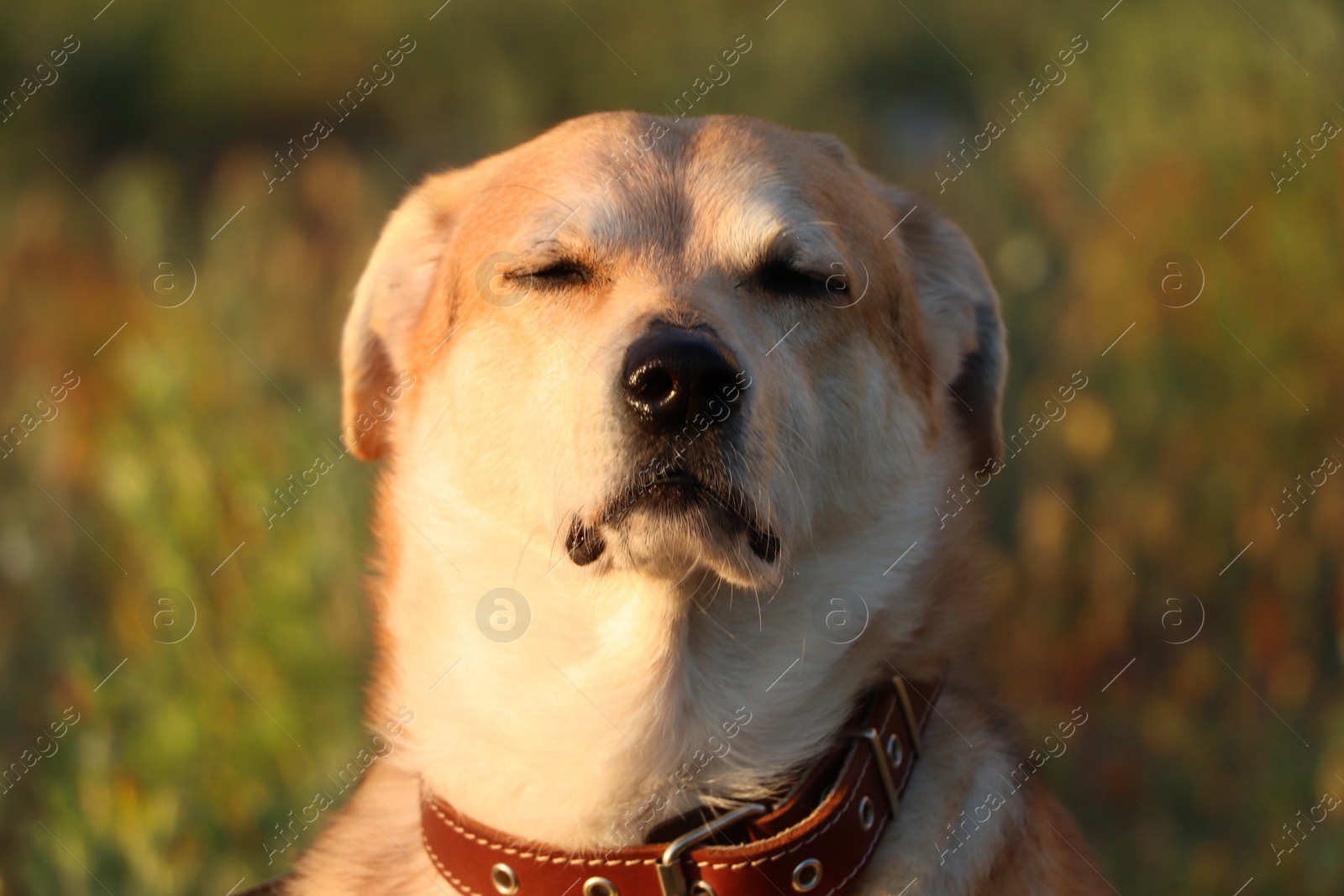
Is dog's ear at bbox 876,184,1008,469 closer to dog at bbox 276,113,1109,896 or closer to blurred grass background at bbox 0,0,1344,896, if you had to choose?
dog at bbox 276,113,1109,896

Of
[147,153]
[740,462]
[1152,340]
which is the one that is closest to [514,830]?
[740,462]

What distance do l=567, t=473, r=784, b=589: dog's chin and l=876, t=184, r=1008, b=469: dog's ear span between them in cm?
100

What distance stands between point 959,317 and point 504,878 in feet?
6.16

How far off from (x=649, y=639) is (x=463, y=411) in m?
0.71

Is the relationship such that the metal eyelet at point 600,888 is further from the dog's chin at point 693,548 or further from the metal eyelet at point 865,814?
the dog's chin at point 693,548

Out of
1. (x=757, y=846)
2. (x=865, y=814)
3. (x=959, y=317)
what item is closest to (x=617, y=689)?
(x=757, y=846)

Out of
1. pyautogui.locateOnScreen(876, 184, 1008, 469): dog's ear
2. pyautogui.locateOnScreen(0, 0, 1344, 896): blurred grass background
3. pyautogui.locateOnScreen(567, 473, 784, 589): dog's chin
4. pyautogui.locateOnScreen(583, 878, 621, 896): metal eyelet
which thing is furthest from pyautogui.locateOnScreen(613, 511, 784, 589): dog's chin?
pyautogui.locateOnScreen(0, 0, 1344, 896): blurred grass background

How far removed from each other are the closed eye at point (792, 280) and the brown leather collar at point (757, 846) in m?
0.93

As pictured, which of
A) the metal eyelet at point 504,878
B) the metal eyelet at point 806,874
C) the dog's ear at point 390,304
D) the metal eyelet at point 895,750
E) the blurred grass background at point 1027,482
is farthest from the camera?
A: the blurred grass background at point 1027,482

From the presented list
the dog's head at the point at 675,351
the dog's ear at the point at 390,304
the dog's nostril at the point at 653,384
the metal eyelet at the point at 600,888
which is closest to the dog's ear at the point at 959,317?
the dog's head at the point at 675,351

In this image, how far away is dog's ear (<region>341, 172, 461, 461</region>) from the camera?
309 cm

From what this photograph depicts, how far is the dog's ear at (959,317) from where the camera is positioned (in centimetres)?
313

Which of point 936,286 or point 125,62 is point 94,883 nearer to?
point 936,286

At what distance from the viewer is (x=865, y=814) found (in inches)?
89.3
